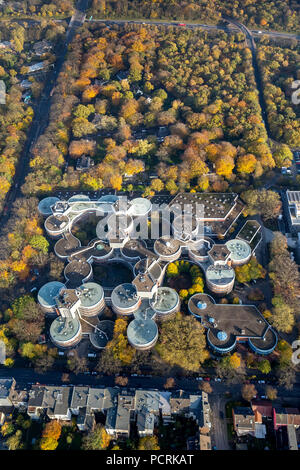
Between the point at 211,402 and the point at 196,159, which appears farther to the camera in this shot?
the point at 196,159

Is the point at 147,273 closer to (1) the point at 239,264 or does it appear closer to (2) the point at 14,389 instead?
(1) the point at 239,264

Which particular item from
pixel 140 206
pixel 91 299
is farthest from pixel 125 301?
pixel 140 206

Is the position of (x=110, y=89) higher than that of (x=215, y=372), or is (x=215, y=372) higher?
(x=110, y=89)

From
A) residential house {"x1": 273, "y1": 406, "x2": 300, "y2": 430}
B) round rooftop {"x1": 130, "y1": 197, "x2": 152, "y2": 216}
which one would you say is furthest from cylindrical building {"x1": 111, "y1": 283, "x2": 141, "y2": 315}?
residential house {"x1": 273, "y1": 406, "x2": 300, "y2": 430}

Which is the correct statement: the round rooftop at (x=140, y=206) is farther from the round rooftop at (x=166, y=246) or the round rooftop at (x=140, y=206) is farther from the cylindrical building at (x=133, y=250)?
the round rooftop at (x=166, y=246)

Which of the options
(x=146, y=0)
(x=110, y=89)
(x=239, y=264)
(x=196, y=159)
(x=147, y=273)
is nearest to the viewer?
(x=147, y=273)

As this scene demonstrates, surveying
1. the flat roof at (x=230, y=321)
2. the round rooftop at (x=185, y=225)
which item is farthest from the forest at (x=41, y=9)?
the flat roof at (x=230, y=321)

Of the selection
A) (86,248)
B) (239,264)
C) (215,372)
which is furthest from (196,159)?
(215,372)

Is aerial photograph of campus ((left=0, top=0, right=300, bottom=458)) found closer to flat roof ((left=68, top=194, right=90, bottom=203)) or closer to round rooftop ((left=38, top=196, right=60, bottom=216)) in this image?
flat roof ((left=68, top=194, right=90, bottom=203))
